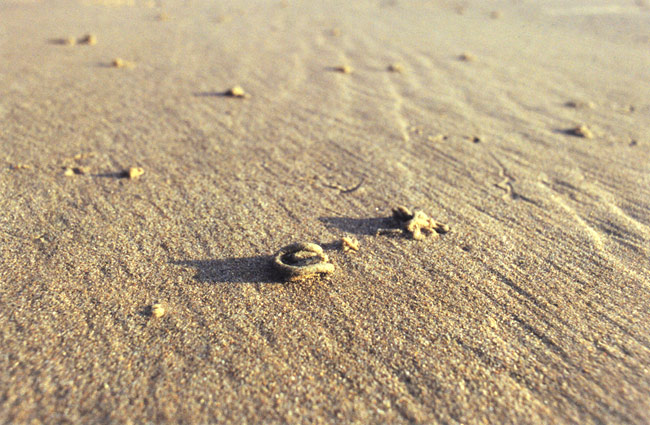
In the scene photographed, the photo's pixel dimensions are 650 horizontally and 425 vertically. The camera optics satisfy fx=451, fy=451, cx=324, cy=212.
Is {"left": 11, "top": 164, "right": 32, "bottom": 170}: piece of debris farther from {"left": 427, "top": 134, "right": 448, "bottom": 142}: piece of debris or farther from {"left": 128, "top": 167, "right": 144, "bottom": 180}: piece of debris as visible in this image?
{"left": 427, "top": 134, "right": 448, "bottom": 142}: piece of debris

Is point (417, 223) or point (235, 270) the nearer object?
point (235, 270)

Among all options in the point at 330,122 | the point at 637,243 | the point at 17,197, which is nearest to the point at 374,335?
the point at 637,243

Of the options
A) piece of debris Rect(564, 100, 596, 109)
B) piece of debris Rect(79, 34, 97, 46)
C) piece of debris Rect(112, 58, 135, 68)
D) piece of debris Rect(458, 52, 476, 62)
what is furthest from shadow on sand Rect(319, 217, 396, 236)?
piece of debris Rect(79, 34, 97, 46)

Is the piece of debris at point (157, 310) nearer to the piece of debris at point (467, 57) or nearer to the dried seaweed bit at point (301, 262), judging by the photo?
the dried seaweed bit at point (301, 262)

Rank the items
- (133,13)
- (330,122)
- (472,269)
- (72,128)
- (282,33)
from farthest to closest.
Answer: (133,13)
(282,33)
(330,122)
(72,128)
(472,269)

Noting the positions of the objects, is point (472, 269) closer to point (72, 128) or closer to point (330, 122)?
point (330, 122)

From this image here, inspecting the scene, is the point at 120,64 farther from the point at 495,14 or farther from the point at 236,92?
the point at 495,14

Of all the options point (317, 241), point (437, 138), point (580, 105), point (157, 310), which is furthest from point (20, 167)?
point (580, 105)
